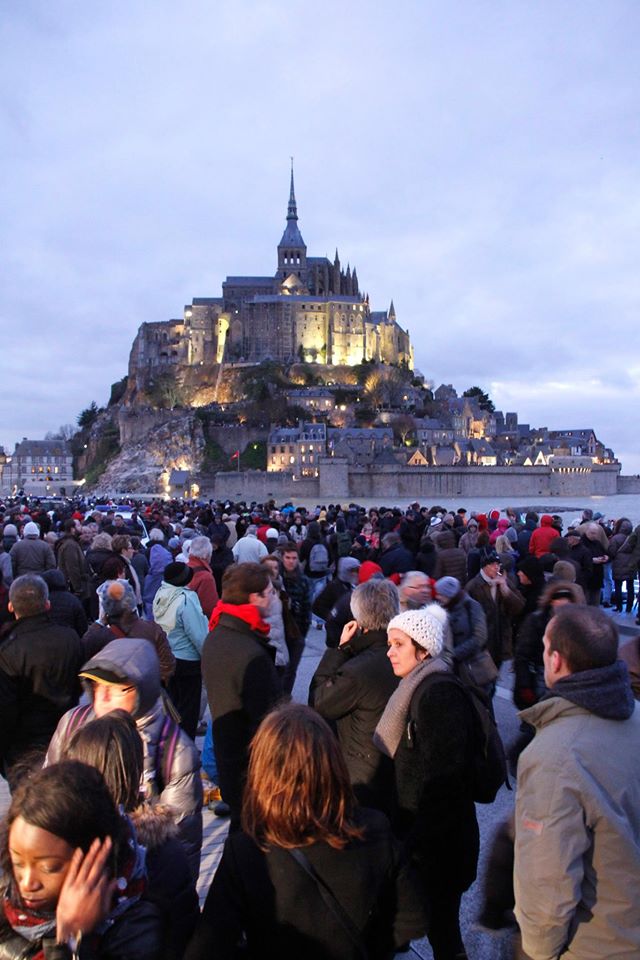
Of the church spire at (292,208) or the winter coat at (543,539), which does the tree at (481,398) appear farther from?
the winter coat at (543,539)

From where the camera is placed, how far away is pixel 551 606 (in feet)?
14.8

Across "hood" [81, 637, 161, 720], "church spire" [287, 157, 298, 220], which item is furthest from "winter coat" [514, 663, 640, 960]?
"church spire" [287, 157, 298, 220]

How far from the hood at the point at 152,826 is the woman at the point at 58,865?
294 mm

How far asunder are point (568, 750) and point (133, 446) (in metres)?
75.0

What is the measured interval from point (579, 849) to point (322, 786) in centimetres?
68

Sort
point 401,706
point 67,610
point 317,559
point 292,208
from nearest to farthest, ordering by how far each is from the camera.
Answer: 1. point 401,706
2. point 67,610
3. point 317,559
4. point 292,208

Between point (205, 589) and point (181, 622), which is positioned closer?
point (181, 622)

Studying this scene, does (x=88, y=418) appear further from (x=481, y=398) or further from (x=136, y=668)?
(x=136, y=668)

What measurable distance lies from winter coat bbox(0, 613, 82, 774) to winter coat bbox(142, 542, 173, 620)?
4380 millimetres

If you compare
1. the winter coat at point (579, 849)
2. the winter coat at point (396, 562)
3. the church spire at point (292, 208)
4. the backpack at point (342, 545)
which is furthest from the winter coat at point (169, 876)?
the church spire at point (292, 208)

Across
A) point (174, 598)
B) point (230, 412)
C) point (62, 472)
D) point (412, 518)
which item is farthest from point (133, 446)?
point (174, 598)

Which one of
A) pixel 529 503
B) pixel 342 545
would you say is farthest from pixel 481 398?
pixel 342 545

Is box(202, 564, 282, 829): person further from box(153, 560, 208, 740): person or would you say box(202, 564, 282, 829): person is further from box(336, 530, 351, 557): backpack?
box(336, 530, 351, 557): backpack

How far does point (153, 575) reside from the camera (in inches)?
334
